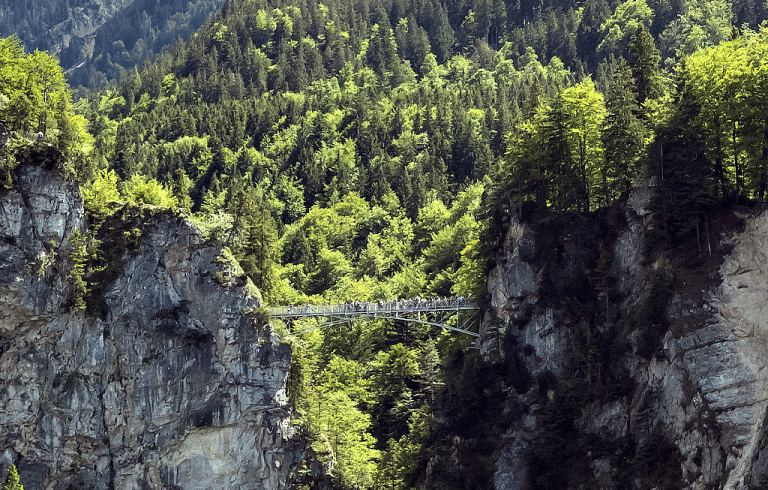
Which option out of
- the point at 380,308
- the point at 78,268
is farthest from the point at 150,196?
the point at 380,308

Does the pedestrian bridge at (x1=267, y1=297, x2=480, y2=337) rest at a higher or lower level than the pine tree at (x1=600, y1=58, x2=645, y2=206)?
lower

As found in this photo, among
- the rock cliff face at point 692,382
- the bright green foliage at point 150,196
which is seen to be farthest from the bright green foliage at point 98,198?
the rock cliff face at point 692,382


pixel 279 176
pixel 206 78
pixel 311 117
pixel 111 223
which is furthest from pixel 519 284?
pixel 206 78

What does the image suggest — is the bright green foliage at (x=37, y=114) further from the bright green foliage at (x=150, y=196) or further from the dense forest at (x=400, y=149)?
the bright green foliage at (x=150, y=196)

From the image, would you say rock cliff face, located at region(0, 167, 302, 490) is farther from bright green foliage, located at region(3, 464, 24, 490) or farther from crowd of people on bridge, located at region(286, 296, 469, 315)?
crowd of people on bridge, located at region(286, 296, 469, 315)

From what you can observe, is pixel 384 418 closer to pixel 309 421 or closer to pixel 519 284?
pixel 309 421

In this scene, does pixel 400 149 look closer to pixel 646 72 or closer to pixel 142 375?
pixel 646 72

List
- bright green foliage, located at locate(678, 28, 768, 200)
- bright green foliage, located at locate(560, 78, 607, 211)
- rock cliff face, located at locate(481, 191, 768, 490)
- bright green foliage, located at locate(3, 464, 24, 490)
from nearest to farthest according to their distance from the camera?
rock cliff face, located at locate(481, 191, 768, 490), bright green foliage, located at locate(678, 28, 768, 200), bright green foliage, located at locate(560, 78, 607, 211), bright green foliage, located at locate(3, 464, 24, 490)

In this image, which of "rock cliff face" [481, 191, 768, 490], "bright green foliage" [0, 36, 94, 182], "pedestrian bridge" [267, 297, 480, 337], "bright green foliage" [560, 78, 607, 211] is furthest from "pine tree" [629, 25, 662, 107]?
"bright green foliage" [0, 36, 94, 182]
